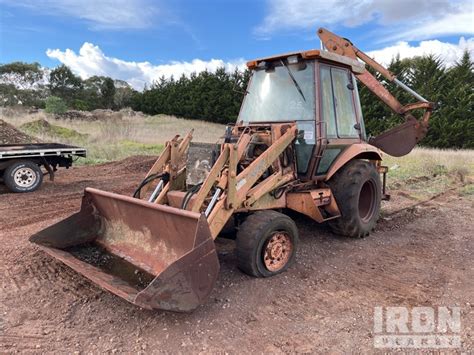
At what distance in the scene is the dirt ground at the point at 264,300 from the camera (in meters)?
3.07

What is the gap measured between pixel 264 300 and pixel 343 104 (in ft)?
9.71

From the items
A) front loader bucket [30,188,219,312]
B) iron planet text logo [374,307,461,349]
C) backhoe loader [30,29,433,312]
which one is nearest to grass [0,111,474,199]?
backhoe loader [30,29,433,312]

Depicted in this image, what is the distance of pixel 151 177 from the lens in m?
4.77

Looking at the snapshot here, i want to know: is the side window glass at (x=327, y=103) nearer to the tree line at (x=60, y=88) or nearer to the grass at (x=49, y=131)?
the grass at (x=49, y=131)

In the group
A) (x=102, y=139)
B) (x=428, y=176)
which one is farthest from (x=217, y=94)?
(x=428, y=176)

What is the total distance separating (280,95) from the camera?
17.1ft

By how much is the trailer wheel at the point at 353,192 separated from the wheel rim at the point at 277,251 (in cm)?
128

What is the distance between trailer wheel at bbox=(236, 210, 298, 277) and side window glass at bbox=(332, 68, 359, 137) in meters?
1.75

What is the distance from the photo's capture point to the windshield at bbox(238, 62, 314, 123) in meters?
4.96

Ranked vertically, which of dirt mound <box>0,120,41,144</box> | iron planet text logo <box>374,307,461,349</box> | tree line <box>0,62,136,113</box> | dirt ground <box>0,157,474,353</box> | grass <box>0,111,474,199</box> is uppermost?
tree line <box>0,62,136,113</box>

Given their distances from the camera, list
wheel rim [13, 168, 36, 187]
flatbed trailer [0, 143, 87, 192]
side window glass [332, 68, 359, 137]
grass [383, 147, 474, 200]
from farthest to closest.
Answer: grass [383, 147, 474, 200] < wheel rim [13, 168, 36, 187] < flatbed trailer [0, 143, 87, 192] < side window glass [332, 68, 359, 137]

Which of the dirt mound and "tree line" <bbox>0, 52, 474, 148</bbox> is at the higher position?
"tree line" <bbox>0, 52, 474, 148</bbox>

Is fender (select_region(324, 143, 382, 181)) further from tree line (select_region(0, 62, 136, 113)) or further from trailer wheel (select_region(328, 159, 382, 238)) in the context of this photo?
tree line (select_region(0, 62, 136, 113))

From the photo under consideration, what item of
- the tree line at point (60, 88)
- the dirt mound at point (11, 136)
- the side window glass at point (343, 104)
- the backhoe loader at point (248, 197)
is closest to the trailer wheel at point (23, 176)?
the backhoe loader at point (248, 197)
